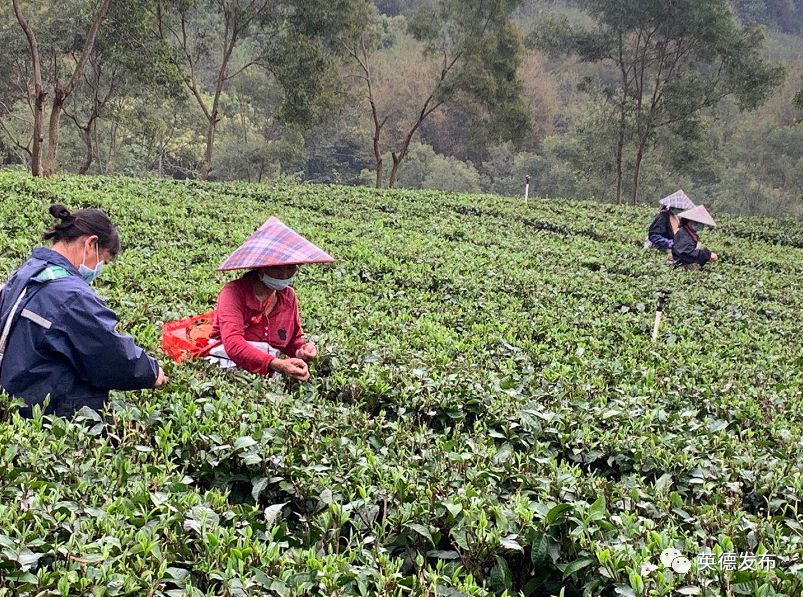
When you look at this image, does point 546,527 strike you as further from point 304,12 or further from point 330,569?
point 304,12

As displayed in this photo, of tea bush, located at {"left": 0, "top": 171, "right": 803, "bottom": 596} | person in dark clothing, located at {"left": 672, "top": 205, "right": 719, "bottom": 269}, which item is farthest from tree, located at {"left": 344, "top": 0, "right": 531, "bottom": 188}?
tea bush, located at {"left": 0, "top": 171, "right": 803, "bottom": 596}

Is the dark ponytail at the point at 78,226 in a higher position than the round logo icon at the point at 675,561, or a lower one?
higher

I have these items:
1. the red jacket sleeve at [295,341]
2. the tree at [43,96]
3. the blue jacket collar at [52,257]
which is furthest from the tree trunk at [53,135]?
the blue jacket collar at [52,257]

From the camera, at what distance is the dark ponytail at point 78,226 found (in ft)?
10.6

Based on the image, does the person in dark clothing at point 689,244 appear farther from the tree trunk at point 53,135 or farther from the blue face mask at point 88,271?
the tree trunk at point 53,135

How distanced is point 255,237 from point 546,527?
2.49 metres

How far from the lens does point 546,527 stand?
238 centimetres

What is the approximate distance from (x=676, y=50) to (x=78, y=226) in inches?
1097

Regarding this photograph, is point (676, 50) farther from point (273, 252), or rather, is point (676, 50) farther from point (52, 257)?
point (52, 257)

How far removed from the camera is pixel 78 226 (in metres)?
3.24

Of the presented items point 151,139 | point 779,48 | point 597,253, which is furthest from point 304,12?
point 779,48

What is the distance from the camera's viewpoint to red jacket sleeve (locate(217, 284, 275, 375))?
399 cm

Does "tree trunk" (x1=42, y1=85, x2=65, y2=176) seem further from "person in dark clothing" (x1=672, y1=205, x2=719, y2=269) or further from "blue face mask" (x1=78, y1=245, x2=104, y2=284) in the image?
"blue face mask" (x1=78, y1=245, x2=104, y2=284)

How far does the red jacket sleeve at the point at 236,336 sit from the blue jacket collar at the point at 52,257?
40.8 inches
